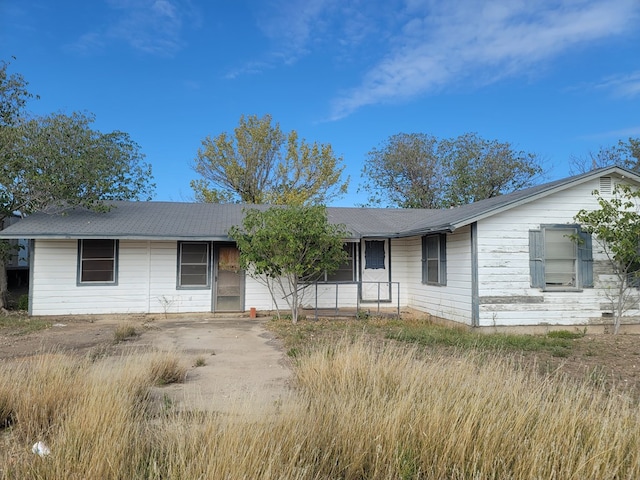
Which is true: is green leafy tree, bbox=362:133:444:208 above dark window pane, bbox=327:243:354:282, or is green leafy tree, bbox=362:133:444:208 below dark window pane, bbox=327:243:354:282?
above

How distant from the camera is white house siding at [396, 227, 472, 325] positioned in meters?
10.5

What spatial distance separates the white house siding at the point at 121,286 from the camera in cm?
1184

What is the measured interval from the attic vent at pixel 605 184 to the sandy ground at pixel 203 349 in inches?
348

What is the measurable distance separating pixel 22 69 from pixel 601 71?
22993 millimetres

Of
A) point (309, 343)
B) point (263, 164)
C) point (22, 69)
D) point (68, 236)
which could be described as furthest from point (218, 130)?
point (309, 343)

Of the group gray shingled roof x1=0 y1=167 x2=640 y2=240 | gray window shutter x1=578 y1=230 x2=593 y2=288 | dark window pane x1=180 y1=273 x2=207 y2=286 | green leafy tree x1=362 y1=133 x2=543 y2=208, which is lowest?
dark window pane x1=180 y1=273 x2=207 y2=286

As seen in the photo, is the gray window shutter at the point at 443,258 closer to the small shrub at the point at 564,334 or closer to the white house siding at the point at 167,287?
the small shrub at the point at 564,334

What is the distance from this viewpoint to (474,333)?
985 cm

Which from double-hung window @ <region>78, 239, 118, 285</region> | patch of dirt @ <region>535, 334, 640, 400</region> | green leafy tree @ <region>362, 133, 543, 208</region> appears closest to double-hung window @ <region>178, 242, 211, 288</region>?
double-hung window @ <region>78, 239, 118, 285</region>

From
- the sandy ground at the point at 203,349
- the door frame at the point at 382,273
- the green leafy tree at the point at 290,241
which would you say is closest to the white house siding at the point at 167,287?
the sandy ground at the point at 203,349

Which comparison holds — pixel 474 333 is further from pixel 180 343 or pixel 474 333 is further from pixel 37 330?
pixel 37 330

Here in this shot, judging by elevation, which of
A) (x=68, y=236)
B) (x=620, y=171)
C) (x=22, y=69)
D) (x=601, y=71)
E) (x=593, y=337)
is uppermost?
(x=601, y=71)

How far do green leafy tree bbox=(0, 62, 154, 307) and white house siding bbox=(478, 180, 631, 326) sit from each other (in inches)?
434

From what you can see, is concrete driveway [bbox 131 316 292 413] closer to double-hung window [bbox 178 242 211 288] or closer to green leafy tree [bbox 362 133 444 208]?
double-hung window [bbox 178 242 211 288]
